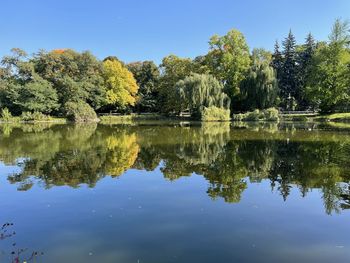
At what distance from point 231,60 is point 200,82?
10360mm

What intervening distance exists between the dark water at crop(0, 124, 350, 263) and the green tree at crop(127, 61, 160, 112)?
53680 millimetres

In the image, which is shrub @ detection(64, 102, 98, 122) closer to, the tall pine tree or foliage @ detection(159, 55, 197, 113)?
foliage @ detection(159, 55, 197, 113)

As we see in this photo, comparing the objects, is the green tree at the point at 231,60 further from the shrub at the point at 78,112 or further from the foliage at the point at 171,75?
the shrub at the point at 78,112

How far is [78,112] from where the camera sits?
2082 inches

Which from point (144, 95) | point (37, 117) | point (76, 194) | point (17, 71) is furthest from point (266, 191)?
point (144, 95)

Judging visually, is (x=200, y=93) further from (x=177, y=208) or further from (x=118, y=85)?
(x=177, y=208)

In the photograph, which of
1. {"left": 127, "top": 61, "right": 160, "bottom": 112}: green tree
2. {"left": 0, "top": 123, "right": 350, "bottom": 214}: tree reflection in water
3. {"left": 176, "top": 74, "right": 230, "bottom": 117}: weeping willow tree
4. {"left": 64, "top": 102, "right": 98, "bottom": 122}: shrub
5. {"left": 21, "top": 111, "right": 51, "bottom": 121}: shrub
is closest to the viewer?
{"left": 0, "top": 123, "right": 350, "bottom": 214}: tree reflection in water

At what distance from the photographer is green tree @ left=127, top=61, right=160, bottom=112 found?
68.8 meters

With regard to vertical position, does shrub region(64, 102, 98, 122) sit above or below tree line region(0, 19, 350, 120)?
below

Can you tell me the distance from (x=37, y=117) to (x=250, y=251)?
5173 cm

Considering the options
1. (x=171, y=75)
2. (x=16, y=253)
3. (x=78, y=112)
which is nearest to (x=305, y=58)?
(x=171, y=75)

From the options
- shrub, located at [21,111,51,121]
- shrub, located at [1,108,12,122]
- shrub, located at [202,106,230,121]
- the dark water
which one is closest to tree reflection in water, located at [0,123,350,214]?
the dark water

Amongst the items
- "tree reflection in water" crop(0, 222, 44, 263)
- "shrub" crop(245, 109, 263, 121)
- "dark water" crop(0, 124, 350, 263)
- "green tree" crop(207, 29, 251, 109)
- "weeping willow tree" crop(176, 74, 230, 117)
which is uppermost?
"green tree" crop(207, 29, 251, 109)

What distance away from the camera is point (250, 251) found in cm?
555
